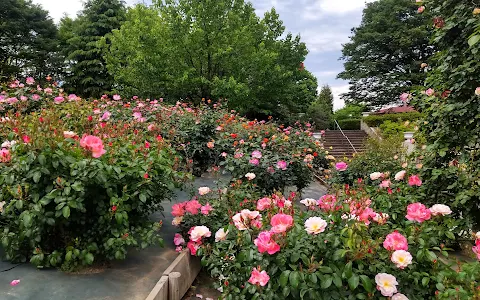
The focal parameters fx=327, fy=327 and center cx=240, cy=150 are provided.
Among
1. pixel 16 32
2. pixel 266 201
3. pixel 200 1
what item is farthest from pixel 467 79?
pixel 16 32

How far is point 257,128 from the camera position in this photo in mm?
5539

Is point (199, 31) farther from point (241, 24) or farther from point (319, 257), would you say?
point (319, 257)

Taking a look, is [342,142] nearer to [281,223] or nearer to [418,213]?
[418,213]

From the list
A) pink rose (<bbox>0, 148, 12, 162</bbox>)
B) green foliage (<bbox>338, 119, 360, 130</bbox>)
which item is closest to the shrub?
pink rose (<bbox>0, 148, 12, 162</bbox>)

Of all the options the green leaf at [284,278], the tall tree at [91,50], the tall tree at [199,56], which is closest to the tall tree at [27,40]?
the tall tree at [91,50]

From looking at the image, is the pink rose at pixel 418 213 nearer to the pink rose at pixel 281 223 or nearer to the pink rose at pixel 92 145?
the pink rose at pixel 281 223

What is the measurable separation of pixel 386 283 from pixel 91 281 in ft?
6.35

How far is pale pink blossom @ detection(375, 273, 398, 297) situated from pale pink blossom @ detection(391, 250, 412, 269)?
7 centimetres

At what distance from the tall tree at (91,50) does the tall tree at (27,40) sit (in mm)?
1396

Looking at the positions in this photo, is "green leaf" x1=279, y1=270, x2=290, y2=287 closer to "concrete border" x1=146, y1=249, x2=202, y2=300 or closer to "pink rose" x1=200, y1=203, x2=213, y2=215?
"concrete border" x1=146, y1=249, x2=202, y2=300

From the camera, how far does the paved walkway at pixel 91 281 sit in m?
2.14

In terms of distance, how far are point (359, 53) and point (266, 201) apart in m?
24.2

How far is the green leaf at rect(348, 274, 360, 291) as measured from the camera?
1621 millimetres

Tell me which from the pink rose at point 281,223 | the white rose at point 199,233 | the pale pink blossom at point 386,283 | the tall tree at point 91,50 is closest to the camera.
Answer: the pale pink blossom at point 386,283
